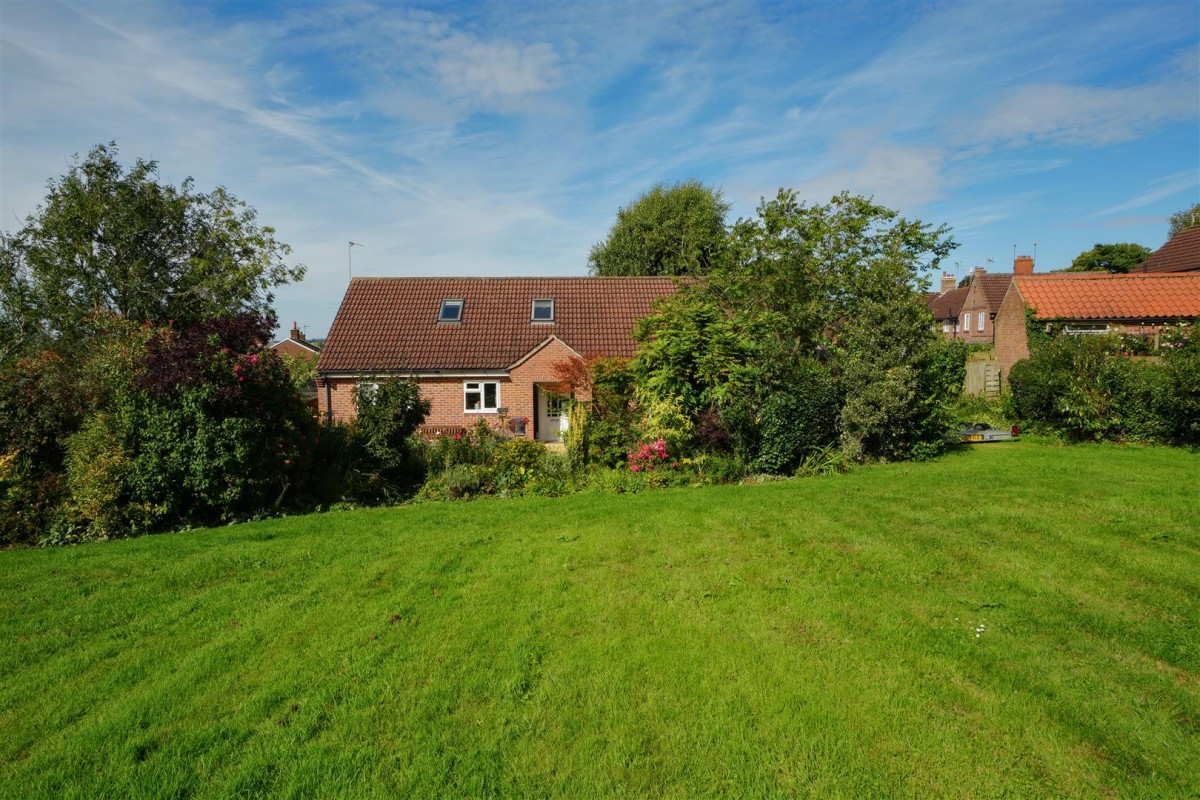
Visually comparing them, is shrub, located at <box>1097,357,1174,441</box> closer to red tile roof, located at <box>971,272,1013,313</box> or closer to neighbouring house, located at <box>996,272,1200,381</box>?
neighbouring house, located at <box>996,272,1200,381</box>

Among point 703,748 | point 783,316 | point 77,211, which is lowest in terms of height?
point 703,748

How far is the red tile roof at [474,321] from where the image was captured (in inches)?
940

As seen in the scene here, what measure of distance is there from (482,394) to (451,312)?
4.44 metres

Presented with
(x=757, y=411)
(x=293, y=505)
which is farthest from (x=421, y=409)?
(x=757, y=411)

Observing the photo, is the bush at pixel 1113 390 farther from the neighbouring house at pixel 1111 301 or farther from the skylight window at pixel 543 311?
the skylight window at pixel 543 311

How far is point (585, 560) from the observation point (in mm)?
7551

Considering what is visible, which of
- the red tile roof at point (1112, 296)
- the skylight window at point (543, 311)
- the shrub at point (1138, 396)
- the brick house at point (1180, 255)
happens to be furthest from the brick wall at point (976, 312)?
the skylight window at point (543, 311)

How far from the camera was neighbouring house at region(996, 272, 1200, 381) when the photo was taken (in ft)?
69.5

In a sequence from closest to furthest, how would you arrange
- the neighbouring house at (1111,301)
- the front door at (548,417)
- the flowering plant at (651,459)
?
the flowering plant at (651,459)
the neighbouring house at (1111,301)
the front door at (548,417)

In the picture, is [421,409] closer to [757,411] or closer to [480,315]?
[757,411]

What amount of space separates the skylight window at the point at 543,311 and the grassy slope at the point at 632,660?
58.2 ft

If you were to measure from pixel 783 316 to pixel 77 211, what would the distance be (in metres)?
25.9

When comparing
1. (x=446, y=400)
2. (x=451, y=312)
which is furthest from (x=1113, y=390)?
(x=451, y=312)

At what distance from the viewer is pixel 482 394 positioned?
23.6 m
